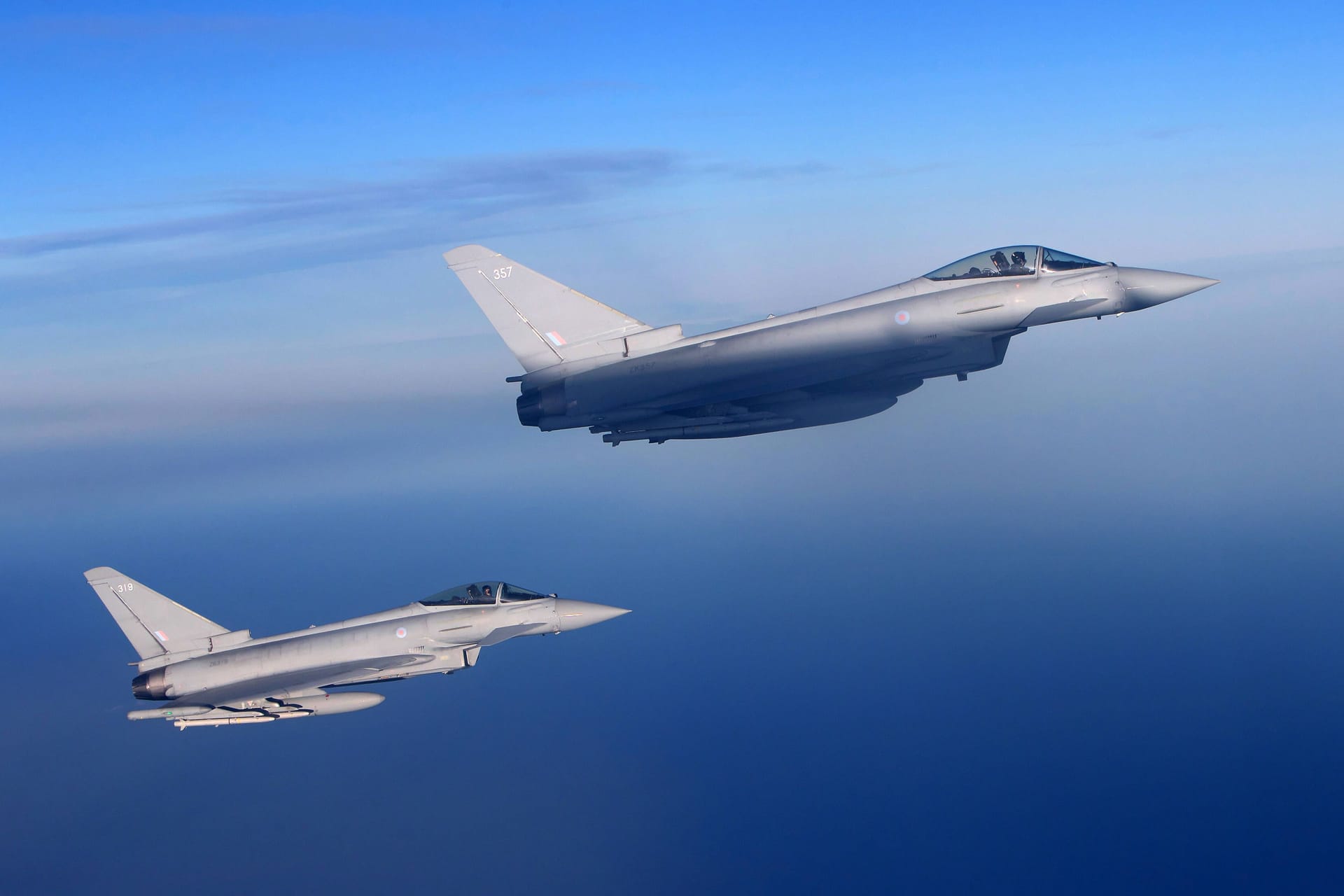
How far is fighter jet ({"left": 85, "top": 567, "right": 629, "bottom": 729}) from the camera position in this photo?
30594 millimetres

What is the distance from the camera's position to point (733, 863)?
7069 cm

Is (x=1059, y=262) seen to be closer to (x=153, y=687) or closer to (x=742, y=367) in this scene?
(x=742, y=367)

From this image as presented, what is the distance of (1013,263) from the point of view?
27.1 m

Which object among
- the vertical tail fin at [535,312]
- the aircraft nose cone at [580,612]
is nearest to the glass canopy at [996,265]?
the vertical tail fin at [535,312]

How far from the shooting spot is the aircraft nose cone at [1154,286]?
971 inches

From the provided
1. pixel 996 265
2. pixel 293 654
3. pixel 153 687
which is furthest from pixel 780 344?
pixel 153 687

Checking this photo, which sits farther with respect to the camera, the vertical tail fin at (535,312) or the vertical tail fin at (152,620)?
the vertical tail fin at (152,620)

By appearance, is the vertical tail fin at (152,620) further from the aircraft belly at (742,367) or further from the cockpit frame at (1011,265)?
the cockpit frame at (1011,265)

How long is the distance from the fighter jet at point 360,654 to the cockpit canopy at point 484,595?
0.03 meters

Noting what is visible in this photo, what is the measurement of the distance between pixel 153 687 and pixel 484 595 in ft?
48.0

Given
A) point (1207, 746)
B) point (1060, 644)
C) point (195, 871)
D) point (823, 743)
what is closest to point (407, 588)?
point (195, 871)

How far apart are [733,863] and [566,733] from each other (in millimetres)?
25722

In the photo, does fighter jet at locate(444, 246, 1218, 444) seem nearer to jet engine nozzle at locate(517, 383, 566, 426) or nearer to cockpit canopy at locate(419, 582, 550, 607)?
jet engine nozzle at locate(517, 383, 566, 426)

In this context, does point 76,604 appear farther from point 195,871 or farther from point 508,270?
point 508,270
